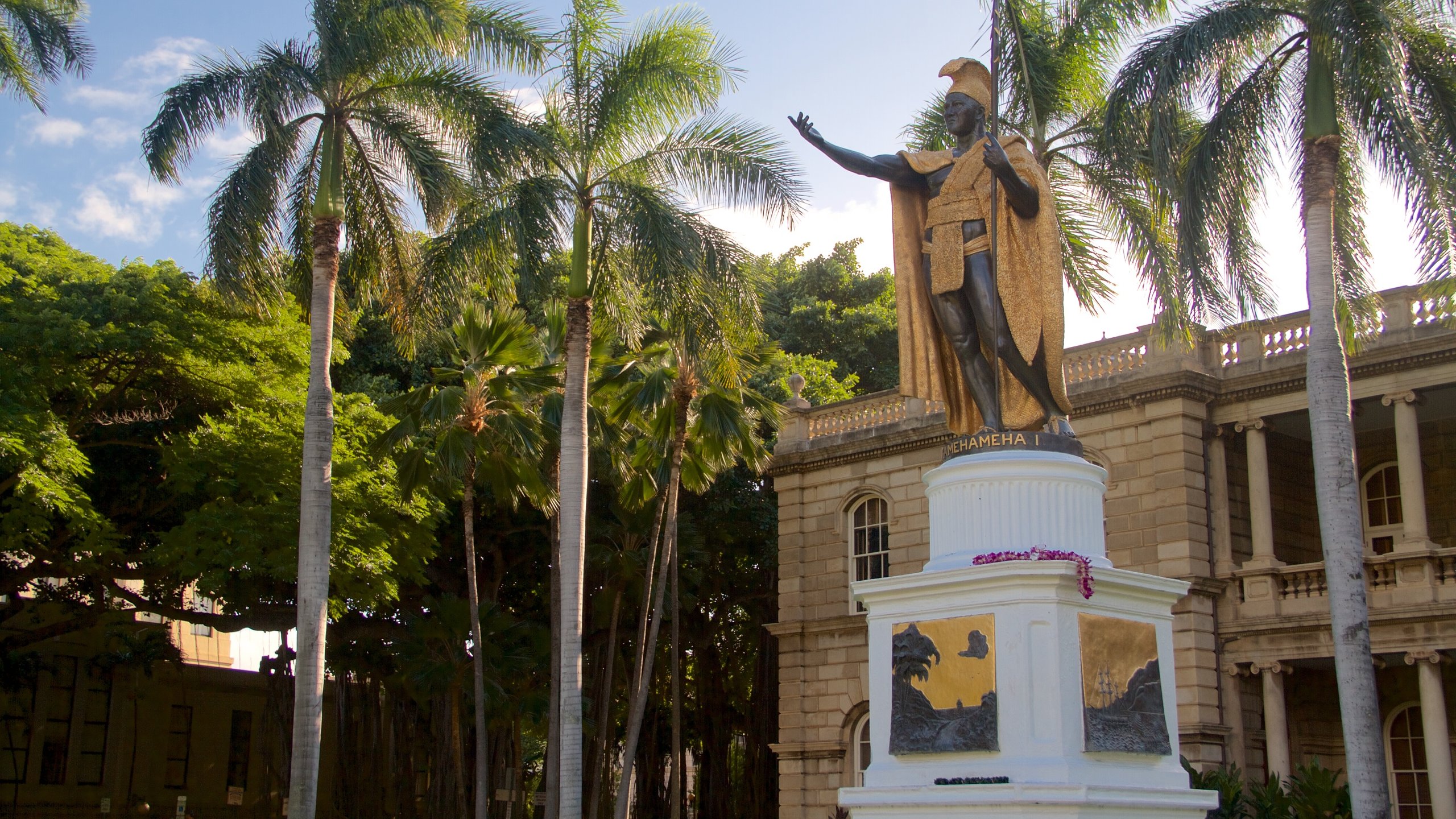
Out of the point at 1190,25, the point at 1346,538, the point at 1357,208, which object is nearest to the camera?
the point at 1346,538

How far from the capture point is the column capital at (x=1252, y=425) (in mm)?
25812

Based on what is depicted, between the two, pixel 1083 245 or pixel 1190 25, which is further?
pixel 1083 245

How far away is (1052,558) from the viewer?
365 inches

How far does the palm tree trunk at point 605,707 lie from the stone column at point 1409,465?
15914mm

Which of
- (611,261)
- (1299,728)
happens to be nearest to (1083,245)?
(611,261)

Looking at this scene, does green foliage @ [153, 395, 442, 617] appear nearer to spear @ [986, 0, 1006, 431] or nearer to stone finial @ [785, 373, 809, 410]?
stone finial @ [785, 373, 809, 410]

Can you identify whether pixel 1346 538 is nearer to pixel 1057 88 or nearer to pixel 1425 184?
pixel 1425 184

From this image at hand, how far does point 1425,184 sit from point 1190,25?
3.25m

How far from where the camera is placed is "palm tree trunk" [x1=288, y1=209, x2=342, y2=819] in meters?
18.2

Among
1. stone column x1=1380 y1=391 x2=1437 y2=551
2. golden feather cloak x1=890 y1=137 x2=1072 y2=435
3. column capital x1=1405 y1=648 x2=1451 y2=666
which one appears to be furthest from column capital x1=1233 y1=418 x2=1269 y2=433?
golden feather cloak x1=890 y1=137 x2=1072 y2=435

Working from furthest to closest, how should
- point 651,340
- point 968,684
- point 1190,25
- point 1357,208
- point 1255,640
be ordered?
point 651,340 → point 1255,640 → point 1357,208 → point 1190,25 → point 968,684

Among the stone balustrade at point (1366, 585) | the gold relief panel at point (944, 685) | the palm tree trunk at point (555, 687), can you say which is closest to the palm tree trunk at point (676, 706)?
the palm tree trunk at point (555, 687)

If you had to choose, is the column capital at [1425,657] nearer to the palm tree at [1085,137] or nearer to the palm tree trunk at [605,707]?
the palm tree at [1085,137]

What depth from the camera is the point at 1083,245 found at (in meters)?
21.0
